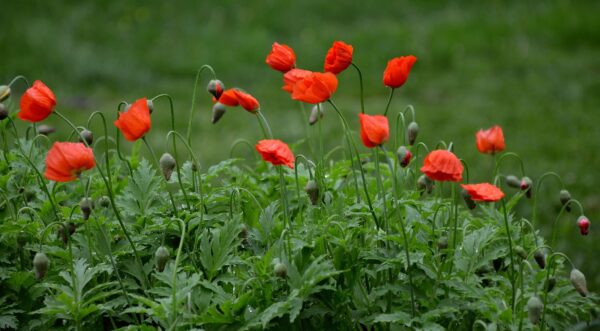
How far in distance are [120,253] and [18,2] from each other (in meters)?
7.34

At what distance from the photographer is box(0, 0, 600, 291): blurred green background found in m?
6.08

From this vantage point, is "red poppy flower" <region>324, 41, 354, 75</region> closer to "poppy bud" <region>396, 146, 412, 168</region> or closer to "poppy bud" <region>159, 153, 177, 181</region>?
"poppy bud" <region>396, 146, 412, 168</region>

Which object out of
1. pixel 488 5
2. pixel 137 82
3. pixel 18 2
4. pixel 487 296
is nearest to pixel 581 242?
pixel 487 296

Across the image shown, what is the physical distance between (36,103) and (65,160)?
232mm

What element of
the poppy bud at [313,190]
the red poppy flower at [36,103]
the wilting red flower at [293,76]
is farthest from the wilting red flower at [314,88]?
the red poppy flower at [36,103]

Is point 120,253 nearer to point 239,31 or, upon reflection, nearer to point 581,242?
point 581,242

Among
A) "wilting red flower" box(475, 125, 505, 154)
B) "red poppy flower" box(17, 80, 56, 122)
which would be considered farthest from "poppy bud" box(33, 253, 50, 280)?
"wilting red flower" box(475, 125, 505, 154)

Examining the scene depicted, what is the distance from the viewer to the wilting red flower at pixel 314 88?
201cm

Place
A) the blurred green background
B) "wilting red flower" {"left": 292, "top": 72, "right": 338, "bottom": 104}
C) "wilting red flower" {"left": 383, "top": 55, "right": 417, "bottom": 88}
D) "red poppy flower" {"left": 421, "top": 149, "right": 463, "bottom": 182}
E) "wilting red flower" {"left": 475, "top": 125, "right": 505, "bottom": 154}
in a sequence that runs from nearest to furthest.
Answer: "red poppy flower" {"left": 421, "top": 149, "right": 463, "bottom": 182} → "wilting red flower" {"left": 292, "top": 72, "right": 338, "bottom": 104} → "wilting red flower" {"left": 383, "top": 55, "right": 417, "bottom": 88} → "wilting red flower" {"left": 475, "top": 125, "right": 505, "bottom": 154} → the blurred green background

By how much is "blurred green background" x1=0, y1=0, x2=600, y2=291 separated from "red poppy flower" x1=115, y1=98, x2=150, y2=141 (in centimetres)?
342

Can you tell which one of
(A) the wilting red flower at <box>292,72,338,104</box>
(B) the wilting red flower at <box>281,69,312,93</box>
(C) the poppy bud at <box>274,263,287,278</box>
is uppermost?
(A) the wilting red flower at <box>292,72,338,104</box>

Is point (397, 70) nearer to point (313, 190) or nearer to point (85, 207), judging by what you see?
point (313, 190)

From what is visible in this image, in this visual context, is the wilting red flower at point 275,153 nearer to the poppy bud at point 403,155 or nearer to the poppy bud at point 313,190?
the poppy bud at point 313,190

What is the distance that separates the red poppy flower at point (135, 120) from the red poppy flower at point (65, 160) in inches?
3.9
